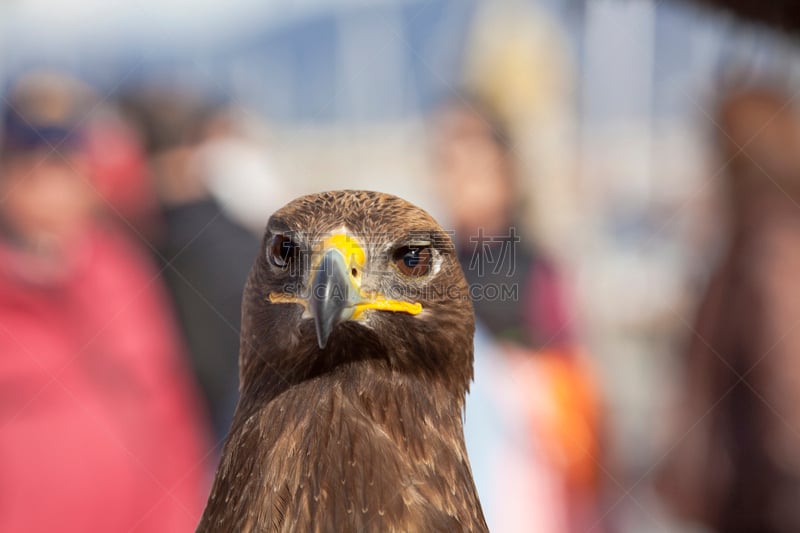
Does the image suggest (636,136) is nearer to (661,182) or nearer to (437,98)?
(661,182)

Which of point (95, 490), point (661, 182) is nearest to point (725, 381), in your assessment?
point (661, 182)

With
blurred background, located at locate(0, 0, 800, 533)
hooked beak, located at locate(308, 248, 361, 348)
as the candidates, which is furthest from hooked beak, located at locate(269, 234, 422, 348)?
blurred background, located at locate(0, 0, 800, 533)

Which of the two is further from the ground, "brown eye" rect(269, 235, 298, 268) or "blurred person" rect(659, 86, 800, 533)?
"brown eye" rect(269, 235, 298, 268)

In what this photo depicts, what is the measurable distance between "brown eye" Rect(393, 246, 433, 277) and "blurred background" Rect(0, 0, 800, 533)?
2.90 ft

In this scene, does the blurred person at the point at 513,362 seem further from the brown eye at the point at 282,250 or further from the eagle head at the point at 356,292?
the brown eye at the point at 282,250

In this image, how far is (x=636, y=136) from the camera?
340cm

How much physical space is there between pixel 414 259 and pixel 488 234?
116 centimetres

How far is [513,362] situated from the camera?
273 cm

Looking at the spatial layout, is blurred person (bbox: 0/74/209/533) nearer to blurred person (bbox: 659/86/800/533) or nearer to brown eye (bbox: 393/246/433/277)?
brown eye (bbox: 393/246/433/277)

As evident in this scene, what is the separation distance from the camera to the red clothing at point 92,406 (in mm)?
2484

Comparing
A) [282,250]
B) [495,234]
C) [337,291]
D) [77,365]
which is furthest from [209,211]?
[337,291]

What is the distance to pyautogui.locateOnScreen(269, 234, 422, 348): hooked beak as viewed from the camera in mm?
1459

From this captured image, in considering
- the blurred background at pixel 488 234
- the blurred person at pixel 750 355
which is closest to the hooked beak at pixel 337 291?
the blurred background at pixel 488 234

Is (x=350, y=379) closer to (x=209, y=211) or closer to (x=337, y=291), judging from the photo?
(x=337, y=291)
